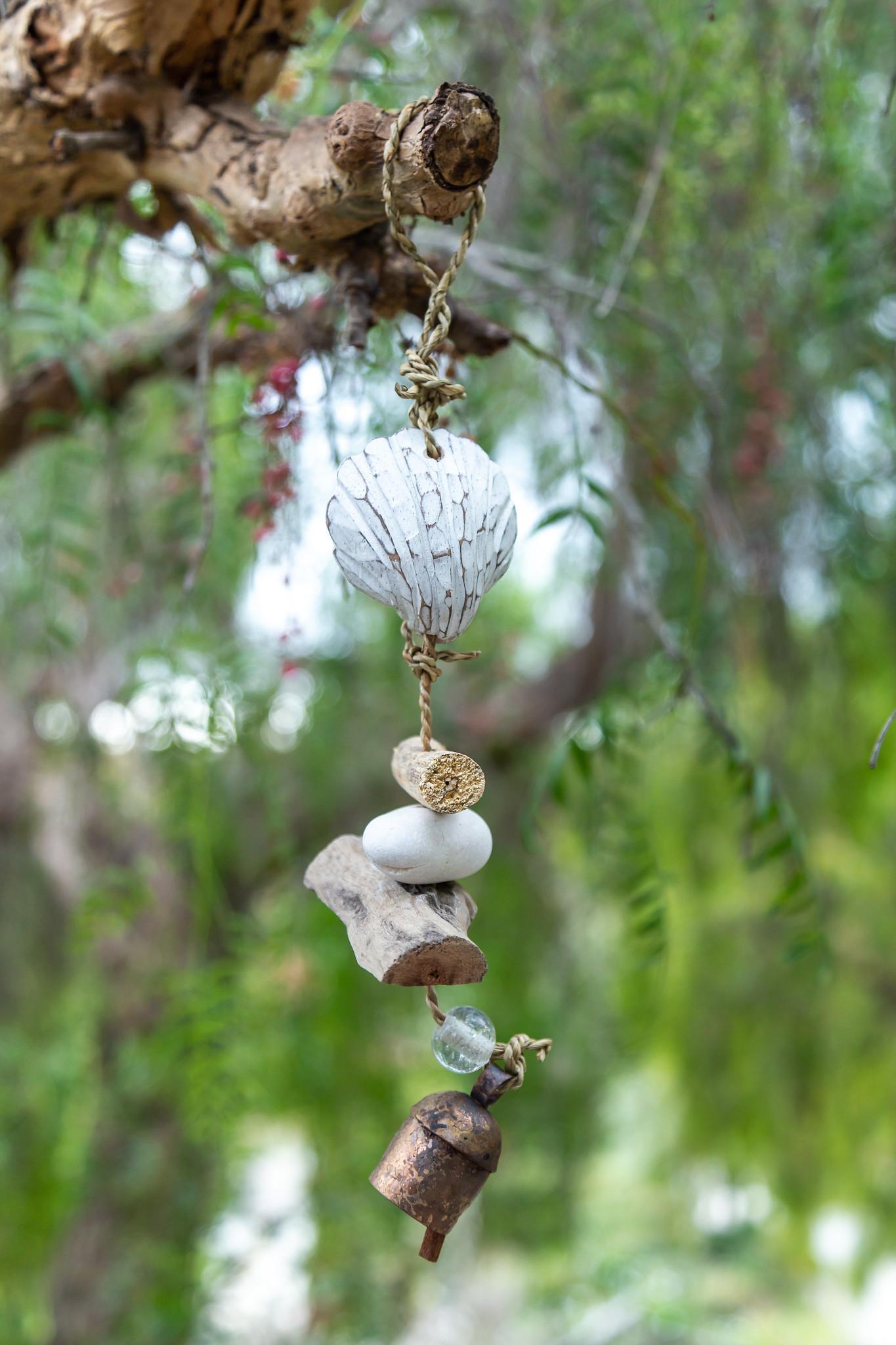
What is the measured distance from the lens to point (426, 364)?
1.96 ft

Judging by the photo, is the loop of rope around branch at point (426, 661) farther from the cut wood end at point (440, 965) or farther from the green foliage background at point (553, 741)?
the green foliage background at point (553, 741)

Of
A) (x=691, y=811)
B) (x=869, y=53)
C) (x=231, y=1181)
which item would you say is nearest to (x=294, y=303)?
(x=869, y=53)

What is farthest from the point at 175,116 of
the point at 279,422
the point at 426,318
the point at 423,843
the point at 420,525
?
the point at 423,843

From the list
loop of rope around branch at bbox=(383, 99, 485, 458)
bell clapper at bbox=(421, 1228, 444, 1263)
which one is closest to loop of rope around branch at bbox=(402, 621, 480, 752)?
loop of rope around branch at bbox=(383, 99, 485, 458)

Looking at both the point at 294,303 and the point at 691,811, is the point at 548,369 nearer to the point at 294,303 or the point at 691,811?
the point at 294,303

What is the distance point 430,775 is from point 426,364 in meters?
0.22

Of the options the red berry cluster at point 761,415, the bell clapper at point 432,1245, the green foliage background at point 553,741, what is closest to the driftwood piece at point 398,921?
the bell clapper at point 432,1245

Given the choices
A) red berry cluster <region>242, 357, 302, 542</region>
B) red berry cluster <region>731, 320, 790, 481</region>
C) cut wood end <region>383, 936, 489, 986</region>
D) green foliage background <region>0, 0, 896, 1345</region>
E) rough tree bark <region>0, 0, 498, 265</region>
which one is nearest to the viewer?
cut wood end <region>383, 936, 489, 986</region>

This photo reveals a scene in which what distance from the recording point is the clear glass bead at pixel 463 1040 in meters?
0.60

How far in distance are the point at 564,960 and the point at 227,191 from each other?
235cm

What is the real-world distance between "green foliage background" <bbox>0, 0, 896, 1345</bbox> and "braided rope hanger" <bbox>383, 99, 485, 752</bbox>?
20 centimetres

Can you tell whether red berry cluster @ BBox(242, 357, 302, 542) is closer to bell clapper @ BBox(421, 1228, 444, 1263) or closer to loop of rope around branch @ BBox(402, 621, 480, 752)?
loop of rope around branch @ BBox(402, 621, 480, 752)

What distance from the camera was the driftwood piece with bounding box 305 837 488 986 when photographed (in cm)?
55

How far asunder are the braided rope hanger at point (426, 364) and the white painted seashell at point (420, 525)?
1 cm
